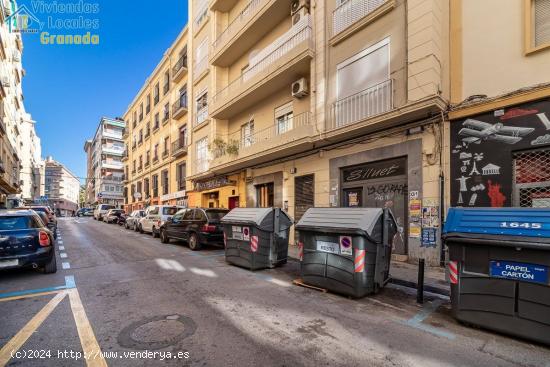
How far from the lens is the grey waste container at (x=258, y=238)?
7.42 metres

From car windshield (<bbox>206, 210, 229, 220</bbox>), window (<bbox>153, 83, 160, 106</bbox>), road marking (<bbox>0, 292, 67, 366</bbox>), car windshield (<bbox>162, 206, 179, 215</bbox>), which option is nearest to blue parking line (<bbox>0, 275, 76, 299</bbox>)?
road marking (<bbox>0, 292, 67, 366</bbox>)

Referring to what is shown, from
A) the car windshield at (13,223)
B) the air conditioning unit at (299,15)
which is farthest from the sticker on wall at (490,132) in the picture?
the car windshield at (13,223)

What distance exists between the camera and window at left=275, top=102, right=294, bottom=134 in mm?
12984

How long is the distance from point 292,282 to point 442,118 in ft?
18.3

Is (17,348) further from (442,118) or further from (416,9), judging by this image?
(416,9)

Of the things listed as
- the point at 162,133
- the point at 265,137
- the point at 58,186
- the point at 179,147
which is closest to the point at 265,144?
the point at 265,137

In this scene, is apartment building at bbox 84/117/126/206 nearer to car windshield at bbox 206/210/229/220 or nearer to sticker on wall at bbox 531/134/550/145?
car windshield at bbox 206/210/229/220

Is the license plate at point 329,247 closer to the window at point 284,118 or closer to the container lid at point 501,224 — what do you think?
the container lid at point 501,224

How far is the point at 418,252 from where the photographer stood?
7875 millimetres

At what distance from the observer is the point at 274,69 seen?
40.1ft

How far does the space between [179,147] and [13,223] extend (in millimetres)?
16464

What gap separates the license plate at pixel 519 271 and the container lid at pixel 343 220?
1795mm

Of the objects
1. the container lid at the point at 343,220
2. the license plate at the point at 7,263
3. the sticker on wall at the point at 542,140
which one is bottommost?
the license plate at the point at 7,263

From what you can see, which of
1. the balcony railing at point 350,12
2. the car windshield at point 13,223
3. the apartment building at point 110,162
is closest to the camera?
the car windshield at point 13,223
